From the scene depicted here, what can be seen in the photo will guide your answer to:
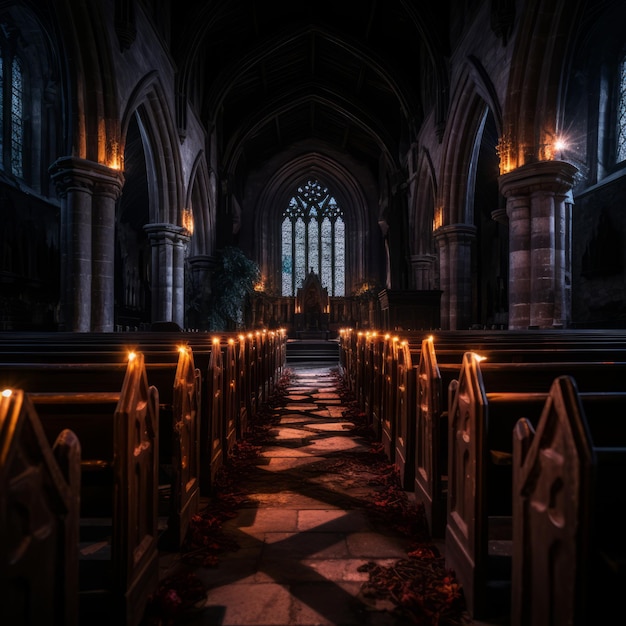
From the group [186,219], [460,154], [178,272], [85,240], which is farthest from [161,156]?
[460,154]

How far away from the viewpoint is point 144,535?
192cm

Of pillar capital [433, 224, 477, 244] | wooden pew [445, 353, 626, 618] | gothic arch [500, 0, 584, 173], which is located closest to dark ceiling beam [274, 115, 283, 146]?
pillar capital [433, 224, 477, 244]

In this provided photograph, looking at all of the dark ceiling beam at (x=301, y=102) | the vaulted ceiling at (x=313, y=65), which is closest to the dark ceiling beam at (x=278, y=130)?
the vaulted ceiling at (x=313, y=65)

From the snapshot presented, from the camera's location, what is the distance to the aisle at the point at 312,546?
1840mm

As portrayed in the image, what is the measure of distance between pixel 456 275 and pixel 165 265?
27.1 feet

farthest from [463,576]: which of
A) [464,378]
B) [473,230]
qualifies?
[473,230]

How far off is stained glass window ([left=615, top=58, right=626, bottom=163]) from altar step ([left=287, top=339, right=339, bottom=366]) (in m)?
9.53

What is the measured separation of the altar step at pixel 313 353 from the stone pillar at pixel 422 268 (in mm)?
Result: 3969

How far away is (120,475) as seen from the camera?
1633mm

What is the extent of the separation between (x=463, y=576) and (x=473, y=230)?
12.5 metres

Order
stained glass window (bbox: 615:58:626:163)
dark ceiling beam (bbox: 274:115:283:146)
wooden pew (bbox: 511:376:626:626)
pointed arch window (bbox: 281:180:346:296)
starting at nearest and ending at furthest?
wooden pew (bbox: 511:376:626:626) < stained glass window (bbox: 615:58:626:163) < dark ceiling beam (bbox: 274:115:283:146) < pointed arch window (bbox: 281:180:346:296)

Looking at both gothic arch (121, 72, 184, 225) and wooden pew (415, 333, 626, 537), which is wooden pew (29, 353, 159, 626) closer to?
wooden pew (415, 333, 626, 537)

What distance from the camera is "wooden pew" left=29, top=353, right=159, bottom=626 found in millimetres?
1646

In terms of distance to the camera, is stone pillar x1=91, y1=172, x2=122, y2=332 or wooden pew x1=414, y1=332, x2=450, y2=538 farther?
stone pillar x1=91, y1=172, x2=122, y2=332
